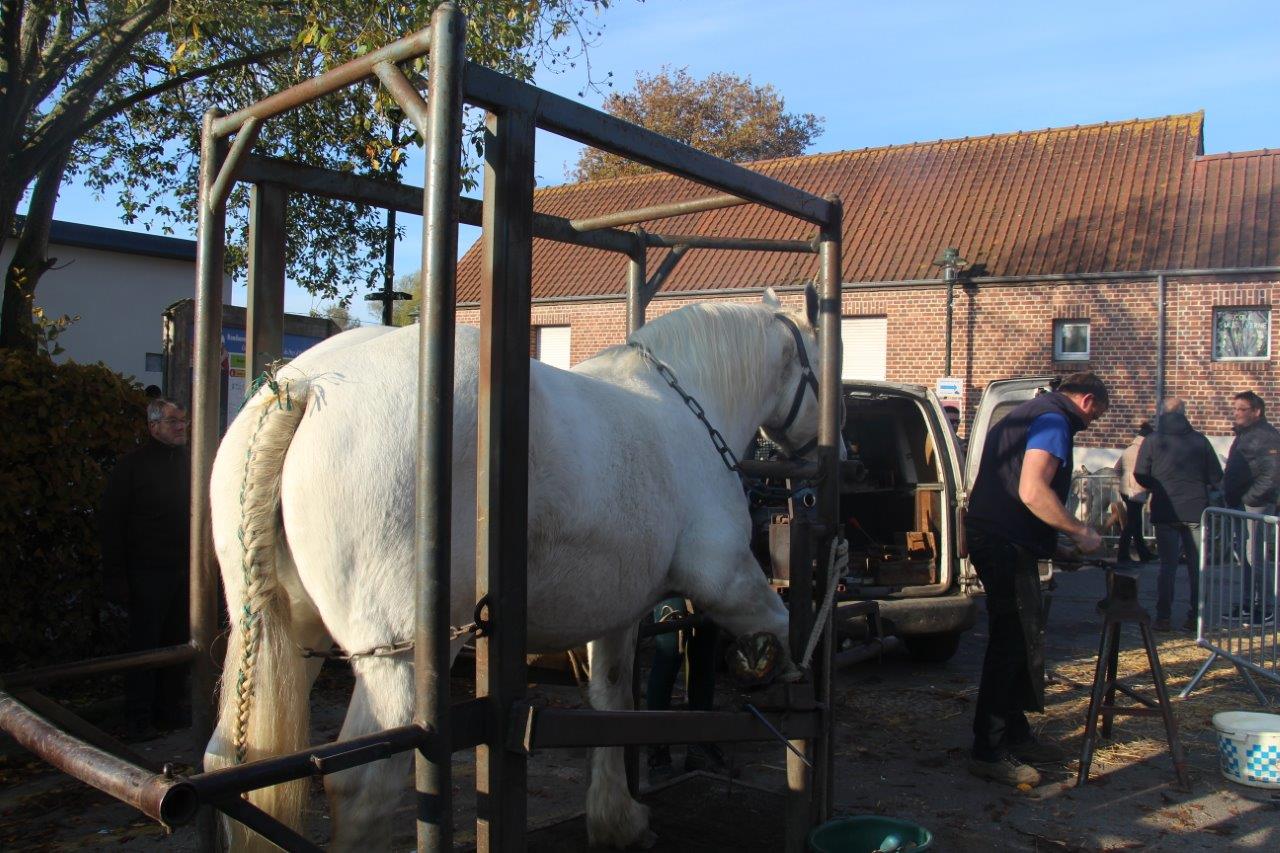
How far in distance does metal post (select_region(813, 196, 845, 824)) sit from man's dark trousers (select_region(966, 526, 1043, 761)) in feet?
4.97

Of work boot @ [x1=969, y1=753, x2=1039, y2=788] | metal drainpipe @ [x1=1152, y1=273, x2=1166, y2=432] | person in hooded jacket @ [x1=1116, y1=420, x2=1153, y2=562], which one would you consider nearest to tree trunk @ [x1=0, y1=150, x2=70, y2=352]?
work boot @ [x1=969, y1=753, x2=1039, y2=788]

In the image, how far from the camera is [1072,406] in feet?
15.7

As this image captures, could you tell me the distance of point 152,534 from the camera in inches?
205

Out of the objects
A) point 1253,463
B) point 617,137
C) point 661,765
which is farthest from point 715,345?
point 1253,463

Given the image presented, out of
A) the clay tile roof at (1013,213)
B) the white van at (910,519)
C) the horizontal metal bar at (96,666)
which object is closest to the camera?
the horizontal metal bar at (96,666)

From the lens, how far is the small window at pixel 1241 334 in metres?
17.8

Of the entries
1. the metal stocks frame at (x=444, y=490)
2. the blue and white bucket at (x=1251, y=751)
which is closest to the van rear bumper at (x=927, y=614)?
the blue and white bucket at (x=1251, y=751)

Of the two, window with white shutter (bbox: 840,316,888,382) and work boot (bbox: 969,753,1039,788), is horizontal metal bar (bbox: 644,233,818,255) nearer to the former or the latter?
work boot (bbox: 969,753,1039,788)

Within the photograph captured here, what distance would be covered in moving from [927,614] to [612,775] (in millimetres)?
3036

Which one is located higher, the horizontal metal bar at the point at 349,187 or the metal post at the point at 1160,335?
the metal post at the point at 1160,335

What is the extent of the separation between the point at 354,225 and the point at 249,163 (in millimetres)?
6426

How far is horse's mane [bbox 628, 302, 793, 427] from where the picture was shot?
3672mm

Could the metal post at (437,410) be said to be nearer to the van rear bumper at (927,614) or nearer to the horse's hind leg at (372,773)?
the horse's hind leg at (372,773)

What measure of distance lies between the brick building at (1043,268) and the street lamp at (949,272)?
0.19 metres
